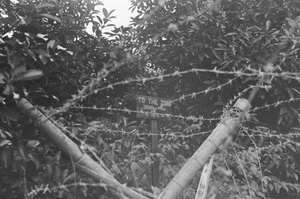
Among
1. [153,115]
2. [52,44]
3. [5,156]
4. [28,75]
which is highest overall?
[52,44]

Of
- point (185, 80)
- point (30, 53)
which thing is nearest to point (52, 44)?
point (30, 53)

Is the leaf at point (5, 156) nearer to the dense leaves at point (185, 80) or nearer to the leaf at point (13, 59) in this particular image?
the leaf at point (13, 59)

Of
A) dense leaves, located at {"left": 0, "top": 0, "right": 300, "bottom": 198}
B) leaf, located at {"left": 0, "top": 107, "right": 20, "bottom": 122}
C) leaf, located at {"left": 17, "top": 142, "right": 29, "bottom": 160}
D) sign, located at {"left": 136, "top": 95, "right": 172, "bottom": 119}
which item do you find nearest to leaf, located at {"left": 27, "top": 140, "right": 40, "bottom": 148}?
leaf, located at {"left": 17, "top": 142, "right": 29, "bottom": 160}

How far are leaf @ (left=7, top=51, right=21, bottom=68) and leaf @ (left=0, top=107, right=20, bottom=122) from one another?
6.7 inches

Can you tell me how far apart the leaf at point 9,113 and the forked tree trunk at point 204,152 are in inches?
24.4

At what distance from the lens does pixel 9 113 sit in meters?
1.29

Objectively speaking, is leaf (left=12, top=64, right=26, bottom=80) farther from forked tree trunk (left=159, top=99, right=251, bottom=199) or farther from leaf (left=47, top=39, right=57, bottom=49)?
forked tree trunk (left=159, top=99, right=251, bottom=199)

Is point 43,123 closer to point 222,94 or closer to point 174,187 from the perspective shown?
point 174,187

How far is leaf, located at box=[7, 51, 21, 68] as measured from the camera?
1253 mm

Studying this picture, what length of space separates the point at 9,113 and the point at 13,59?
0.20 m

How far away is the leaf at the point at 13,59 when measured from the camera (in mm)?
1253

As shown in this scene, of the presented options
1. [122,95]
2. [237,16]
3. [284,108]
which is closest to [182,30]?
[237,16]

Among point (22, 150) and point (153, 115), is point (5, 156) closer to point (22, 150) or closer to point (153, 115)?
point (22, 150)

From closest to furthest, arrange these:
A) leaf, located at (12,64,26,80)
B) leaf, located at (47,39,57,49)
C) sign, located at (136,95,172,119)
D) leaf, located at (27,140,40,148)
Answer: leaf, located at (12,64,26,80)
leaf, located at (27,140,40,148)
leaf, located at (47,39,57,49)
sign, located at (136,95,172,119)
